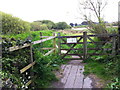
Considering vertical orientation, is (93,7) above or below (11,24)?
above

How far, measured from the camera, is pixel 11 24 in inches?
248

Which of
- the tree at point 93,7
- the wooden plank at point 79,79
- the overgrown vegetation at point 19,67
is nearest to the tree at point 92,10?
the tree at point 93,7

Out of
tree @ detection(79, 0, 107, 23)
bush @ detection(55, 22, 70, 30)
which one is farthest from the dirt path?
bush @ detection(55, 22, 70, 30)

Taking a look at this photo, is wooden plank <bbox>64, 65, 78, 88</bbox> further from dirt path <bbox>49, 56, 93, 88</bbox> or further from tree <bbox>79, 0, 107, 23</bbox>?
tree <bbox>79, 0, 107, 23</bbox>

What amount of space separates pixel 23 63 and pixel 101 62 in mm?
3607

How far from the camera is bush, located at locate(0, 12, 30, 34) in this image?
6.03 metres

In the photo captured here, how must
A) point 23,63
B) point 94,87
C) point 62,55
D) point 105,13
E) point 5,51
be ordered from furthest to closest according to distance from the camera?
point 105,13 → point 62,55 → point 94,87 → point 23,63 → point 5,51

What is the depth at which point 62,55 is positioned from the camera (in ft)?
18.7

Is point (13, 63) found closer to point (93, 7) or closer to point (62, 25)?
point (93, 7)

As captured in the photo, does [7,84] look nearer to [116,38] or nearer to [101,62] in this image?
[101,62]

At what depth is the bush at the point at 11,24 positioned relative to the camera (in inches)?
237

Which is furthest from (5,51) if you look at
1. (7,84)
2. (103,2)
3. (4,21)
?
(103,2)

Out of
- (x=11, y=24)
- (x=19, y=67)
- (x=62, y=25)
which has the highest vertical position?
(x=62, y=25)

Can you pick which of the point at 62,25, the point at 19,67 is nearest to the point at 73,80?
the point at 19,67
